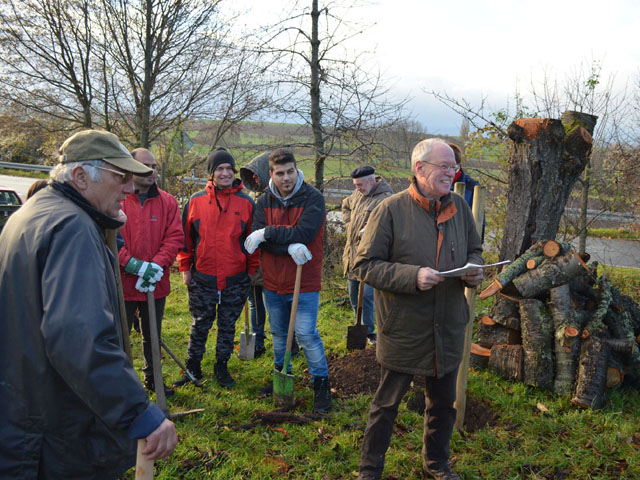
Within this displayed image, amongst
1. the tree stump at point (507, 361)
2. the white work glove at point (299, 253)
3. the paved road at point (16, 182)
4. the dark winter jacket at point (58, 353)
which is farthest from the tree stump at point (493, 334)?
the paved road at point (16, 182)

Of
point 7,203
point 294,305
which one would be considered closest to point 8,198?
point 7,203

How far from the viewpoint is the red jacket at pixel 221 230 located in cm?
414

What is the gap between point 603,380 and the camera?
12.9 ft

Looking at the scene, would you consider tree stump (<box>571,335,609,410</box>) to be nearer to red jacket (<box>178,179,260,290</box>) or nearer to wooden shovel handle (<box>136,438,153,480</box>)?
red jacket (<box>178,179,260,290</box>)

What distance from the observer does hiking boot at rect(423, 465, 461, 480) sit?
2.96 metres

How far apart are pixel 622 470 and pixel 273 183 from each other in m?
3.36

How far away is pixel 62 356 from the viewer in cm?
139

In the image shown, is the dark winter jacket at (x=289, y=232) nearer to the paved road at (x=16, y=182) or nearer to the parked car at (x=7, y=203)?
the parked car at (x=7, y=203)

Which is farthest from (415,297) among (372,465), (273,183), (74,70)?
(74,70)

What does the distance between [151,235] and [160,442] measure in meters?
2.64

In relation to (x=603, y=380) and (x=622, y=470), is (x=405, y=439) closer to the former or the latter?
(x=622, y=470)

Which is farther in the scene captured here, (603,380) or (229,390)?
(229,390)

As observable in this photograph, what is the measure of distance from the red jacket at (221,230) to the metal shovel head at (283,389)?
Result: 972mm

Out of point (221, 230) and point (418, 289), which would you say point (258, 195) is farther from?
point (418, 289)
